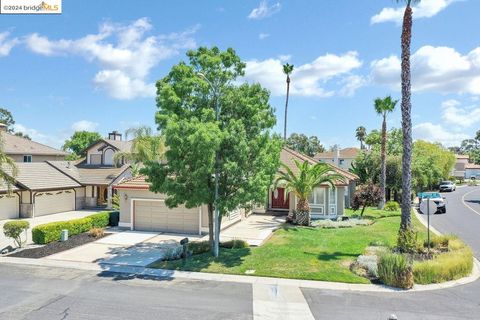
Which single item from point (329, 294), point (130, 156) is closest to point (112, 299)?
point (329, 294)

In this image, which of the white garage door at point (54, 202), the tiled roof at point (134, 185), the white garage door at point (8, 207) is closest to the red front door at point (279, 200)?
the tiled roof at point (134, 185)

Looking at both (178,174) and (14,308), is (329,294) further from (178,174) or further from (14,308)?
(14,308)

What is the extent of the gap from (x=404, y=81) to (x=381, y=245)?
778 centimetres

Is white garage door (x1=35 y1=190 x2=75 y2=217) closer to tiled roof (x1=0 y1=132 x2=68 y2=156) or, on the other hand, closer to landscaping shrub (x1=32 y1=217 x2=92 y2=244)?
landscaping shrub (x1=32 y1=217 x2=92 y2=244)

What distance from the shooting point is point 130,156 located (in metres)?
35.7

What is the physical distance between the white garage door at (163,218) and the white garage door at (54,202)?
11.8 meters

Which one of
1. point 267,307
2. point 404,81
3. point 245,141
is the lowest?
point 267,307

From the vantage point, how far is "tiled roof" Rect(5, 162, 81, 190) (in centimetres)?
3077

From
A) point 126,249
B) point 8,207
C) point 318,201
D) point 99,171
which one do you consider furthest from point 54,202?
point 318,201

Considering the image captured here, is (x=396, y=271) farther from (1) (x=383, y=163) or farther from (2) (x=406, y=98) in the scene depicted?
(1) (x=383, y=163)

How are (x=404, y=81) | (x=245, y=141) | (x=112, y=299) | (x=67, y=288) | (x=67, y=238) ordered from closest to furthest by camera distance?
1. (x=112, y=299)
2. (x=67, y=288)
3. (x=245, y=141)
4. (x=404, y=81)
5. (x=67, y=238)

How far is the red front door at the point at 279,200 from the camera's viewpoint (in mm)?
31281

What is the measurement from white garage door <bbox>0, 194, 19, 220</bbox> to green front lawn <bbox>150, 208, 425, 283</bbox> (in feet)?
63.3

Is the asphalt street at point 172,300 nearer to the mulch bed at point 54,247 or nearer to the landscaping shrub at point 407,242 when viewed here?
the mulch bed at point 54,247
